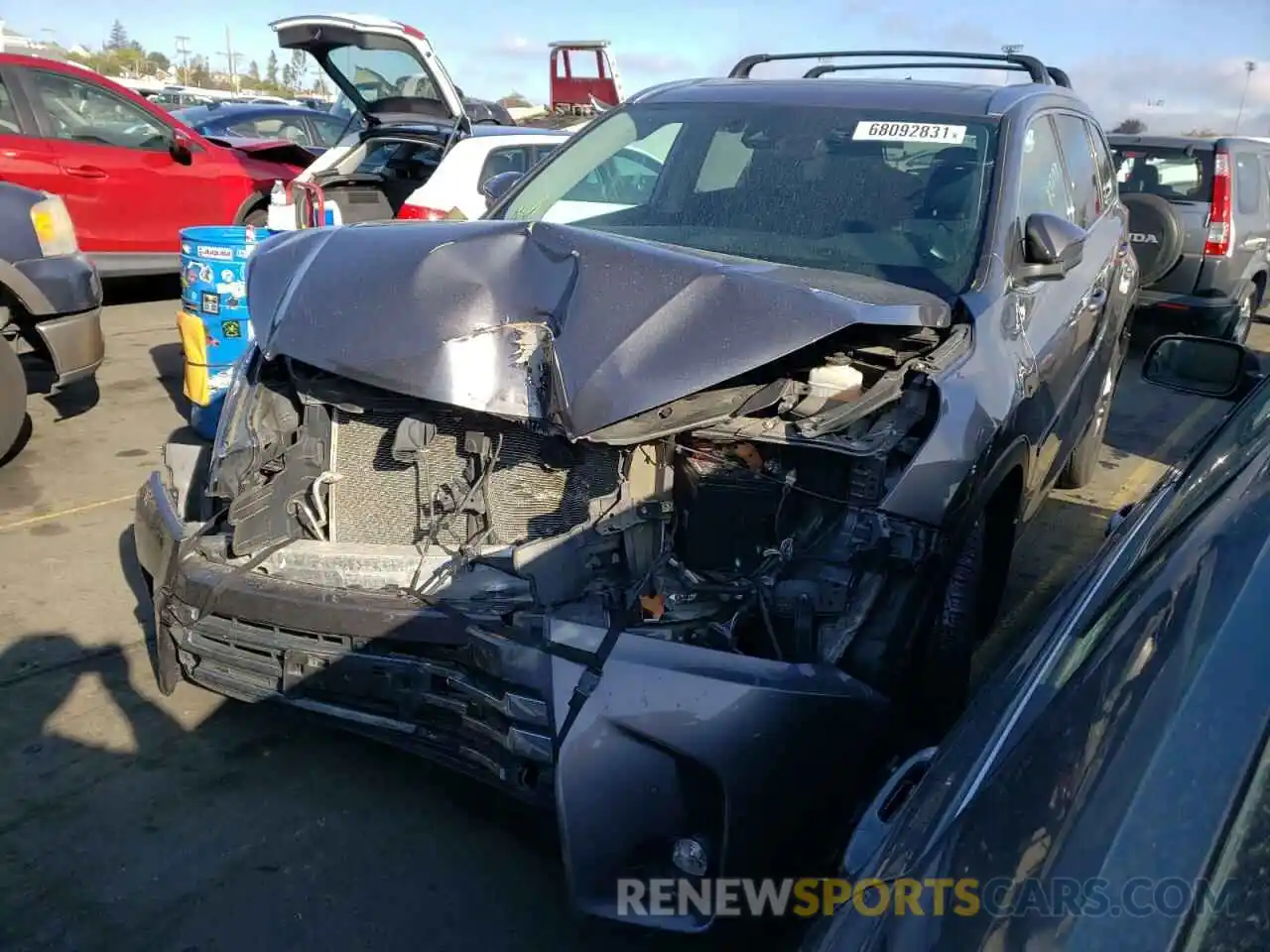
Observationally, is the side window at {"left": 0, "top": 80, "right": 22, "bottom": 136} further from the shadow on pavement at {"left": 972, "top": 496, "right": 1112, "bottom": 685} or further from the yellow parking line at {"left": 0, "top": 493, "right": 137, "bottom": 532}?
the shadow on pavement at {"left": 972, "top": 496, "right": 1112, "bottom": 685}

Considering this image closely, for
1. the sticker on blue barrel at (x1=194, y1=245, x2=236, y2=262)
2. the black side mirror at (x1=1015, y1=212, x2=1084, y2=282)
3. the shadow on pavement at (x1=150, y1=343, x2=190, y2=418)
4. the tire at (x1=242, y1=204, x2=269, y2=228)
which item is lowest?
the shadow on pavement at (x1=150, y1=343, x2=190, y2=418)

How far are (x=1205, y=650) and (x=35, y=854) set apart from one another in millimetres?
2711

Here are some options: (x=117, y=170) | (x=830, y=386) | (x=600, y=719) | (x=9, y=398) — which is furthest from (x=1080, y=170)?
(x=117, y=170)

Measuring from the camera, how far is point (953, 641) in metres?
3.05

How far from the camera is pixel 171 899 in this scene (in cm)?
255

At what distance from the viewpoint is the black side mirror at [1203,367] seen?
291cm

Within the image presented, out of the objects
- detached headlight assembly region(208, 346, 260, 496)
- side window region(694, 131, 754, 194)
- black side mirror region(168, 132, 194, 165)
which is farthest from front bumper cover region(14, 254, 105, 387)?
black side mirror region(168, 132, 194, 165)

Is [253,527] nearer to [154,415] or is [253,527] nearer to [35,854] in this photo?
[35,854]

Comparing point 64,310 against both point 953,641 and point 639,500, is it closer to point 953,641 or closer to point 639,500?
point 639,500

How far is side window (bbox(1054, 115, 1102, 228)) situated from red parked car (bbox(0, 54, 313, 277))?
698 cm

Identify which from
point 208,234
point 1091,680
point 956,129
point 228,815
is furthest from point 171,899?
point 208,234

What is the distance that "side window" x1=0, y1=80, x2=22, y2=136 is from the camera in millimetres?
8008

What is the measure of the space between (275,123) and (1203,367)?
43.6 ft

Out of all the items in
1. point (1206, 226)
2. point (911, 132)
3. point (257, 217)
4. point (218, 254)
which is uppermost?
point (911, 132)
